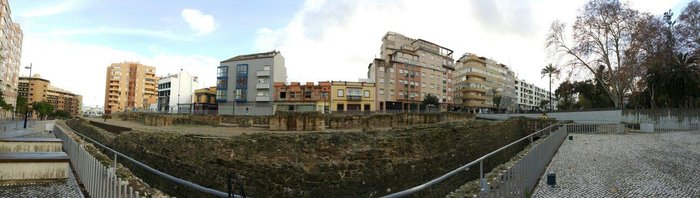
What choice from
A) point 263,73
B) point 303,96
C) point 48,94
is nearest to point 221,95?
point 263,73

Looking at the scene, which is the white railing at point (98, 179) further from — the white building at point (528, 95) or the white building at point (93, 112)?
the white building at point (528, 95)

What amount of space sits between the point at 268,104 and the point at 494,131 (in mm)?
49948

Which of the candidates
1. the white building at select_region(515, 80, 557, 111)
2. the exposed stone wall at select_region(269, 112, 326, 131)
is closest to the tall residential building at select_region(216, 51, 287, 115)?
the exposed stone wall at select_region(269, 112, 326, 131)

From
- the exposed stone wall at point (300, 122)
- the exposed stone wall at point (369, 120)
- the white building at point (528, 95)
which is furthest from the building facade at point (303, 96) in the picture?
the white building at point (528, 95)

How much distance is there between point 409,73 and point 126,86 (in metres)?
95.3

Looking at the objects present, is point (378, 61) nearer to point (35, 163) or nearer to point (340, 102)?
point (340, 102)

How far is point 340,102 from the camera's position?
201ft

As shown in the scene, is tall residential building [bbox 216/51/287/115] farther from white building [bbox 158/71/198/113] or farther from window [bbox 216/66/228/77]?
white building [bbox 158/71/198/113]

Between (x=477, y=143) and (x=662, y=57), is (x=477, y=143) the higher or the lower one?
the lower one

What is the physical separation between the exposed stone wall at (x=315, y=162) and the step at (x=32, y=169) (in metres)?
3.95

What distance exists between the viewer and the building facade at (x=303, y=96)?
6094 centimetres

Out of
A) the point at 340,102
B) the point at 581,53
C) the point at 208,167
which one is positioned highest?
the point at 581,53

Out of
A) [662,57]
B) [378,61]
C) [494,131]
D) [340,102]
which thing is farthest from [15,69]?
[662,57]

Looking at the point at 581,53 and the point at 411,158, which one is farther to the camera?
the point at 581,53
